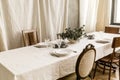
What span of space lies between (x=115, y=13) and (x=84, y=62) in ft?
8.97

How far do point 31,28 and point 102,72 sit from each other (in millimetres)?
1654

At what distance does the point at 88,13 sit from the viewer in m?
4.00

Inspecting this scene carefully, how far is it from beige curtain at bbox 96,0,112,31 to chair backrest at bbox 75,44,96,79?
2.36 metres

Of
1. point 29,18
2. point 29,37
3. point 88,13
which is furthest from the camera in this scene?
point 88,13

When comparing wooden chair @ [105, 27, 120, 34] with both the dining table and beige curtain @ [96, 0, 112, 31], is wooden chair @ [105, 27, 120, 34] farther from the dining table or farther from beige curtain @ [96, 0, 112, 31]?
the dining table

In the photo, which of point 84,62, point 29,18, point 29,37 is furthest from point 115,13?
point 84,62

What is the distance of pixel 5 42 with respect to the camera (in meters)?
2.64

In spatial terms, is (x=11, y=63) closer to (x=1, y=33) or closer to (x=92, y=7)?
(x=1, y=33)

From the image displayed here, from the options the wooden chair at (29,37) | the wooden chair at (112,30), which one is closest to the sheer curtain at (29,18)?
the wooden chair at (29,37)

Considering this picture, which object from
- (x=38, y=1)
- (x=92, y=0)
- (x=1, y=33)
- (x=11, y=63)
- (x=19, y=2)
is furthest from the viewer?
(x=92, y=0)

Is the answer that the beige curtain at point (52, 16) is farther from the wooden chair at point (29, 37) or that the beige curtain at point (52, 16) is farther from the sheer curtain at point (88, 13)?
the sheer curtain at point (88, 13)

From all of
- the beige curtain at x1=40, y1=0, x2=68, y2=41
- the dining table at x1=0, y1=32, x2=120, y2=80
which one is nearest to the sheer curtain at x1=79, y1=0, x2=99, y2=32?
the beige curtain at x1=40, y1=0, x2=68, y2=41

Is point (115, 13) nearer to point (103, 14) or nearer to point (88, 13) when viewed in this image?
point (103, 14)

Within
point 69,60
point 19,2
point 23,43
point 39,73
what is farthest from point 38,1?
point 39,73
